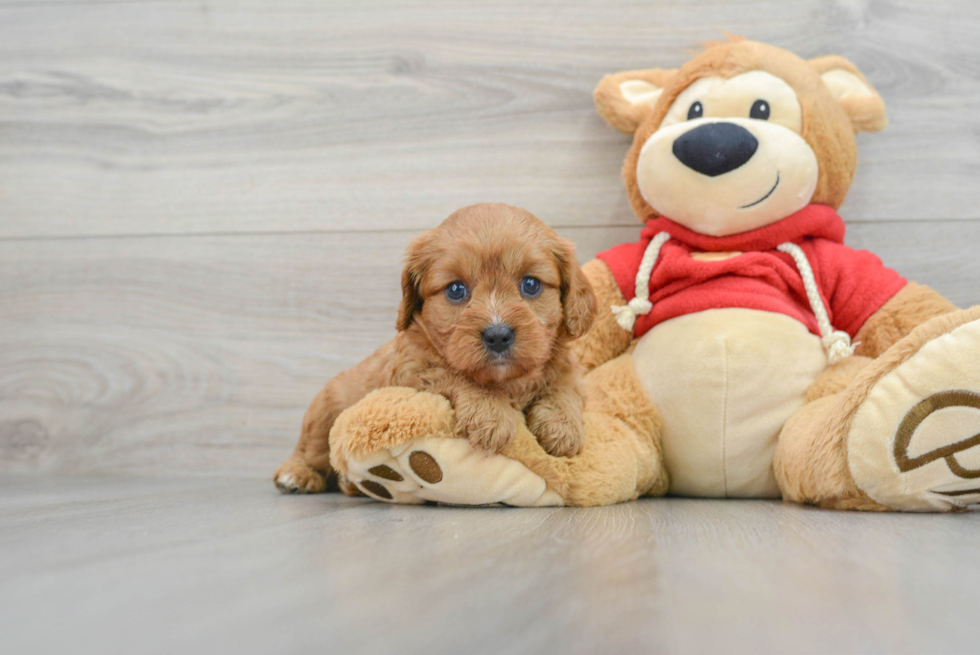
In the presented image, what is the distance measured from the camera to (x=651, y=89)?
5.74 feet

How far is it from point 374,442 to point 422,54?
1.21 meters

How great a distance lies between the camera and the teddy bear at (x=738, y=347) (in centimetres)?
114

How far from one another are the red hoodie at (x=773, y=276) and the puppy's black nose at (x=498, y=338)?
496mm

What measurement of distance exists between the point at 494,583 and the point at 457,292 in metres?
0.63

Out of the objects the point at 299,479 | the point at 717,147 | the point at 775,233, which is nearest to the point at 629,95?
the point at 717,147

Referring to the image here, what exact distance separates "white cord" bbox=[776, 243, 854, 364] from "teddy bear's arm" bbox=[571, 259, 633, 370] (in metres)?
0.36

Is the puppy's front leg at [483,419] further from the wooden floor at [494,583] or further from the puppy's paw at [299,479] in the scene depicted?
the puppy's paw at [299,479]

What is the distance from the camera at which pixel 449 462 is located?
1.16 m

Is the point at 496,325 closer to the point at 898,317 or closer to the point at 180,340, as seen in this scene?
the point at 898,317

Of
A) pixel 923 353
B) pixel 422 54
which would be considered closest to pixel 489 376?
pixel 923 353

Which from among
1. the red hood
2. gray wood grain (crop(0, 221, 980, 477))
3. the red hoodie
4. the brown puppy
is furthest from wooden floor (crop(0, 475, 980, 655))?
gray wood grain (crop(0, 221, 980, 477))

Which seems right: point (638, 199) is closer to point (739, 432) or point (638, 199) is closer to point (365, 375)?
point (739, 432)

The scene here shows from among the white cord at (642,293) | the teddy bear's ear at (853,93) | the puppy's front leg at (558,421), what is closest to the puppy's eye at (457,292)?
the puppy's front leg at (558,421)

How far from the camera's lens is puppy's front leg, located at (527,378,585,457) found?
1.24 metres
